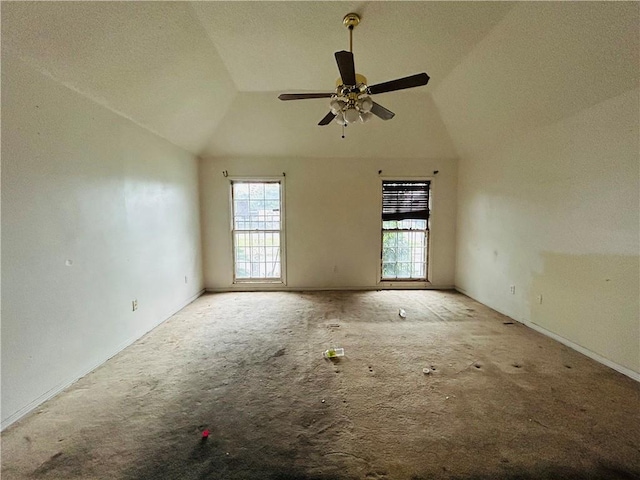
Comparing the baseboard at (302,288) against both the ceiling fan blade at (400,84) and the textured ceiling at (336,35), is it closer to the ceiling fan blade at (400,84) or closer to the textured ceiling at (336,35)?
the textured ceiling at (336,35)

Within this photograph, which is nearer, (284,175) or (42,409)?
(42,409)

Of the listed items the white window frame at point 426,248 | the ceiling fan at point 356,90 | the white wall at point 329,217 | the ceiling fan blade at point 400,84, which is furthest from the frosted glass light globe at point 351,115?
the white window frame at point 426,248

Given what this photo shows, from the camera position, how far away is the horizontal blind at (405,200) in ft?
16.1

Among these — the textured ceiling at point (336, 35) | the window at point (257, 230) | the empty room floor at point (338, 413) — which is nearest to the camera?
the empty room floor at point (338, 413)

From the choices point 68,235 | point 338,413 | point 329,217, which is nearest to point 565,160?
point 329,217

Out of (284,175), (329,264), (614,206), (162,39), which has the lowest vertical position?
(329,264)

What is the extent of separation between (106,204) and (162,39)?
1583mm

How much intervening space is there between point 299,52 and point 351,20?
0.67m

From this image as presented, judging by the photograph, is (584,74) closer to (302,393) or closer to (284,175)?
(302,393)

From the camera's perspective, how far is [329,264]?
4930mm

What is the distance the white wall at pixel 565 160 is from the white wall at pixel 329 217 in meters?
1.14

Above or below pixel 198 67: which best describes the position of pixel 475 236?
below

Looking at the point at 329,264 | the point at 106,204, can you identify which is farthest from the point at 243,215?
the point at 106,204

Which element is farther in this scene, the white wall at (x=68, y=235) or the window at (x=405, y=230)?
the window at (x=405, y=230)
